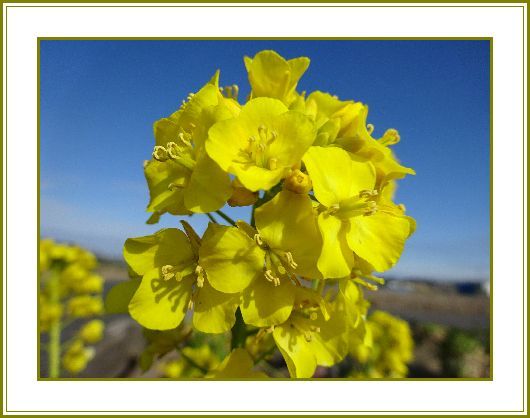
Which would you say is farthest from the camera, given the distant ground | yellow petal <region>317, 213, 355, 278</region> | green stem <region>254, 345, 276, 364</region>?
the distant ground

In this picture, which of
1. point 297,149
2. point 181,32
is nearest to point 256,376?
point 297,149

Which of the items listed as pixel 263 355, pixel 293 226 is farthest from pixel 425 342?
pixel 293 226

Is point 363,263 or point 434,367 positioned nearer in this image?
point 363,263

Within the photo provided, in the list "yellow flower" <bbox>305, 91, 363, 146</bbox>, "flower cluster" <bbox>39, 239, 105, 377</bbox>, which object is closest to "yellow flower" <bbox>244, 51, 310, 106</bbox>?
"yellow flower" <bbox>305, 91, 363, 146</bbox>

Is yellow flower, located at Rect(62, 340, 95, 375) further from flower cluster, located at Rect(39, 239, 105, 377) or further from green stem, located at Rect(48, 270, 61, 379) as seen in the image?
green stem, located at Rect(48, 270, 61, 379)

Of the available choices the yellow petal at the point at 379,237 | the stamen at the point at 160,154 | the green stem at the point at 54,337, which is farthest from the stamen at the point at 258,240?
the green stem at the point at 54,337

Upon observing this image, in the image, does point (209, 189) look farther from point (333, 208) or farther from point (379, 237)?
point (379, 237)

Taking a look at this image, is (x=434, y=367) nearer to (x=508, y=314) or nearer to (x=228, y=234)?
(x=508, y=314)
